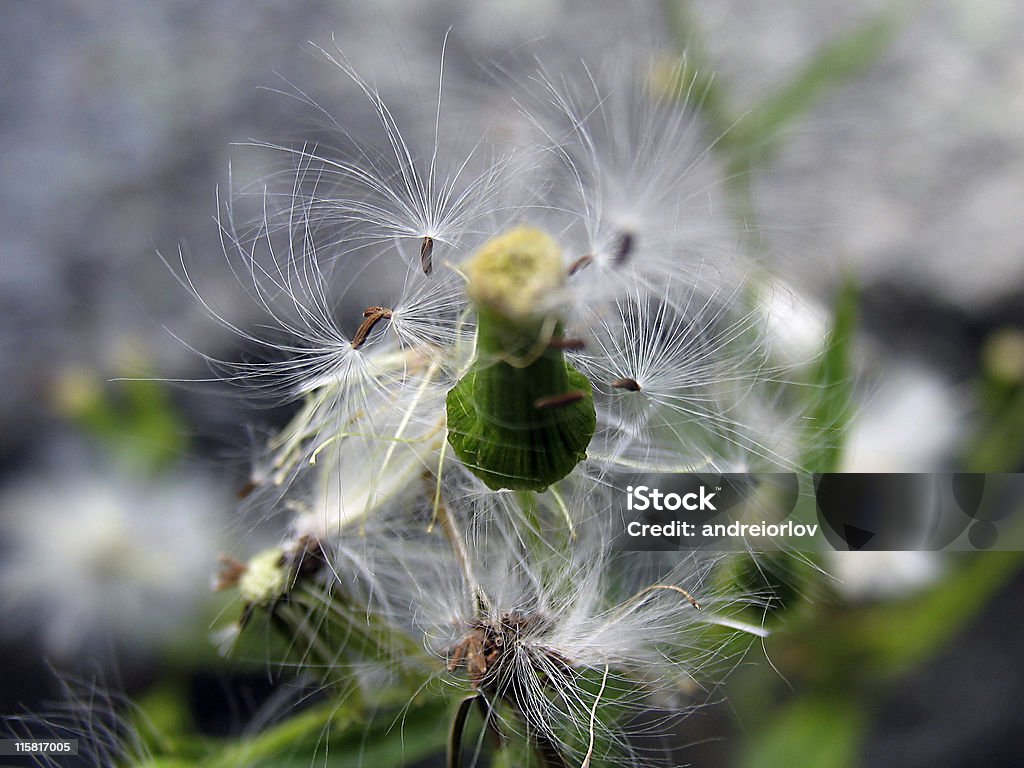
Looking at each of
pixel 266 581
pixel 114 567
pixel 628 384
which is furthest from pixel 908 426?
pixel 114 567

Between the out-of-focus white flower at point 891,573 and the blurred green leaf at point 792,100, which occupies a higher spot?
the blurred green leaf at point 792,100

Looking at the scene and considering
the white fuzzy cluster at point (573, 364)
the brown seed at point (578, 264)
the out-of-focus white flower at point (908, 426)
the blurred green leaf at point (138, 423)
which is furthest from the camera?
the blurred green leaf at point (138, 423)

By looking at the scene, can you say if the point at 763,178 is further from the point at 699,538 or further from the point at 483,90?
the point at 699,538

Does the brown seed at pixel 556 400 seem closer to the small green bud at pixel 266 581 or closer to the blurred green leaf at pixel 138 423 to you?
the small green bud at pixel 266 581

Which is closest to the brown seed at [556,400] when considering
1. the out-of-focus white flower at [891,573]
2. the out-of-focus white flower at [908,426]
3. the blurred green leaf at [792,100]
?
the blurred green leaf at [792,100]

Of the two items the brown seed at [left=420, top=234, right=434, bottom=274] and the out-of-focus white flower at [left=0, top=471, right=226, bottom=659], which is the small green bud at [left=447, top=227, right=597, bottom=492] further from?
the out-of-focus white flower at [left=0, top=471, right=226, bottom=659]

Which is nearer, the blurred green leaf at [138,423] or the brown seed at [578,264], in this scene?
the brown seed at [578,264]

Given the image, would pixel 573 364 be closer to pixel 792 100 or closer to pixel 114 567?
pixel 792 100
